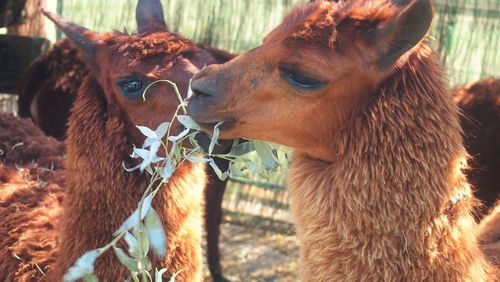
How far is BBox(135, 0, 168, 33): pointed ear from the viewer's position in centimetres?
286

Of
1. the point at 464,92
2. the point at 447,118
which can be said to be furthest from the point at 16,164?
the point at 464,92

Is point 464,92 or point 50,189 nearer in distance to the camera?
point 50,189

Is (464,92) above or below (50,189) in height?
above

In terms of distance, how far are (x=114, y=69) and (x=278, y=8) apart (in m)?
3.29

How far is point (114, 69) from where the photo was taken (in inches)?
104

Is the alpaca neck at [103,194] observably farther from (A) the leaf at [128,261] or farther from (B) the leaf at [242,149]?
(A) the leaf at [128,261]

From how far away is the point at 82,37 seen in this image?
109 inches

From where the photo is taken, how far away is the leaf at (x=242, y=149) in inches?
95.0

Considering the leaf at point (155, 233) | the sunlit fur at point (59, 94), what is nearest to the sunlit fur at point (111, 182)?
the leaf at point (155, 233)

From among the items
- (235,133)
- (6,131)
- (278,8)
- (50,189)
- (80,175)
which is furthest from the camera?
(278,8)

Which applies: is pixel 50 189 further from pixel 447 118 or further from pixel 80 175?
pixel 447 118

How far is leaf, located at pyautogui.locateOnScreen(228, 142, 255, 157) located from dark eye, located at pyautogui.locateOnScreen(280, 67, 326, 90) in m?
0.44

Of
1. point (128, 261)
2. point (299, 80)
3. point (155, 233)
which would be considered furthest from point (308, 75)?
point (128, 261)

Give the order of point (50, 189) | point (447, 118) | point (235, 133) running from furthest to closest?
point (50, 189), point (235, 133), point (447, 118)
